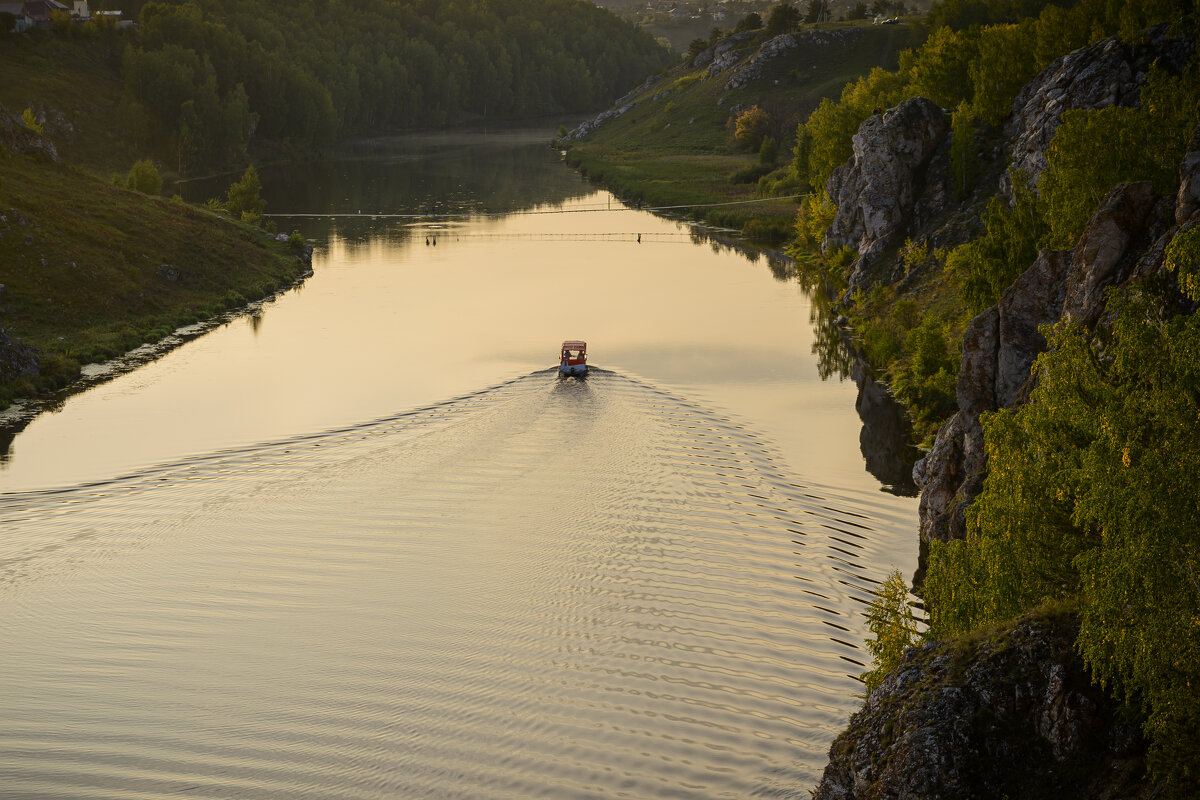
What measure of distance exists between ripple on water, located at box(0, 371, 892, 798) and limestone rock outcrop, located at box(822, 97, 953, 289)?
35.3m

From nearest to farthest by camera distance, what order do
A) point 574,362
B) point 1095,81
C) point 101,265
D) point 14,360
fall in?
1. point 574,362
2. point 14,360
3. point 1095,81
4. point 101,265

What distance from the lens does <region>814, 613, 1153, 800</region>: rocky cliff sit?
853 inches

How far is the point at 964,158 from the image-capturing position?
81.9 meters

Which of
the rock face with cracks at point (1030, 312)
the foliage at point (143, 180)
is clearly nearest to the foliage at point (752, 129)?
the foliage at point (143, 180)

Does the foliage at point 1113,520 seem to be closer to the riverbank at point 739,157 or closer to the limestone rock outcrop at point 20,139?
the riverbank at point 739,157

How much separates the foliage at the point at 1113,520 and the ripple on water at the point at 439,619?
7.54 meters

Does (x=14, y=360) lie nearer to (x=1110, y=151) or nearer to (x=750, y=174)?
(x=1110, y=151)

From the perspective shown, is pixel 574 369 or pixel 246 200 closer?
pixel 574 369

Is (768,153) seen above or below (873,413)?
above

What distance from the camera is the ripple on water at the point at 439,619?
31250mm

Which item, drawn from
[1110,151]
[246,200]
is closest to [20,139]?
[246,200]

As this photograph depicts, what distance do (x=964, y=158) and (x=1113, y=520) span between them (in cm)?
6485

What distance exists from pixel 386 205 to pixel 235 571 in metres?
110

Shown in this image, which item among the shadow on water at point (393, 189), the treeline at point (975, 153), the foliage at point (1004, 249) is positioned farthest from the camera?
the shadow on water at point (393, 189)
